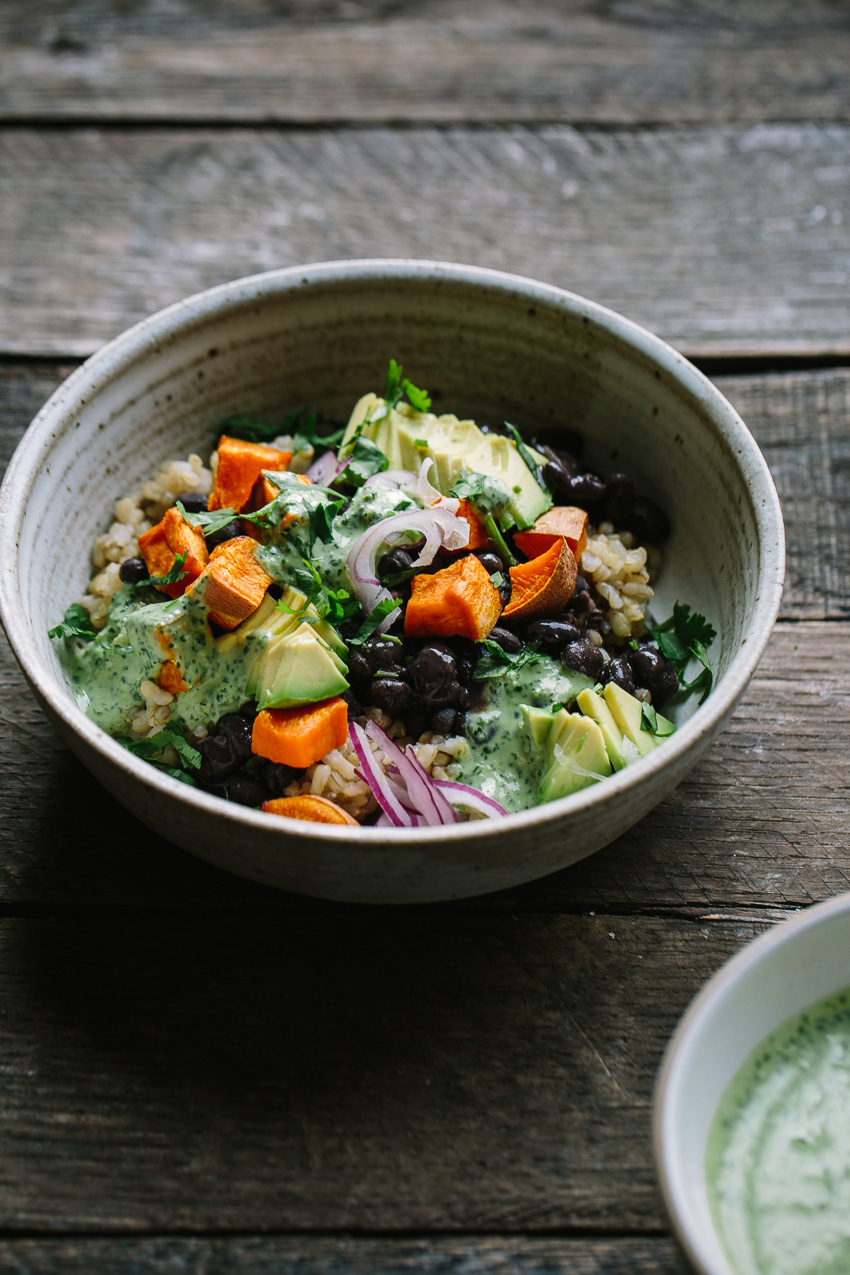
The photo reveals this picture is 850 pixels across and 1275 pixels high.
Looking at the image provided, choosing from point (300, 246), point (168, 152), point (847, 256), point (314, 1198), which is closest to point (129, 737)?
point (314, 1198)

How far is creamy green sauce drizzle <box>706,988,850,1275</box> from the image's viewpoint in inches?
63.5

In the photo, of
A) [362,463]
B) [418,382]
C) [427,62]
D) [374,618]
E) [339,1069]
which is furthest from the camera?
[427,62]

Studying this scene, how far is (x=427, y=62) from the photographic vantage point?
147 inches

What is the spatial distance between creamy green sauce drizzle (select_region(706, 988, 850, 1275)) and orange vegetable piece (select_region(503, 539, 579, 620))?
91cm

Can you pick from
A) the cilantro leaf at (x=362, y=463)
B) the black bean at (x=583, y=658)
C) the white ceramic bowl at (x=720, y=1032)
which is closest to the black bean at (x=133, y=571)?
the cilantro leaf at (x=362, y=463)

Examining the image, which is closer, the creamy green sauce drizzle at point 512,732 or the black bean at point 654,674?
the creamy green sauce drizzle at point 512,732

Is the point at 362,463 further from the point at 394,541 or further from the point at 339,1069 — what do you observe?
the point at 339,1069

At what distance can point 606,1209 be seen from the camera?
1.84 m

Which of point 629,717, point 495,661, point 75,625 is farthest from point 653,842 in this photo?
point 75,625

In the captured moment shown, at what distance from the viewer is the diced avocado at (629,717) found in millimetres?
2098

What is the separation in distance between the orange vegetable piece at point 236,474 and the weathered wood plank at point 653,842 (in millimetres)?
662

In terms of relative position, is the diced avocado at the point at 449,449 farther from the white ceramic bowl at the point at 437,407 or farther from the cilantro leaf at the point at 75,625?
the cilantro leaf at the point at 75,625

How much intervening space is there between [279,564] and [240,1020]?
2.96 feet

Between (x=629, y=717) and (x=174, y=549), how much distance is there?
102 centimetres
